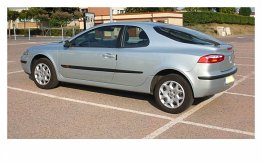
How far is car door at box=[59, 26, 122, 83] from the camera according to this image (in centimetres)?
512

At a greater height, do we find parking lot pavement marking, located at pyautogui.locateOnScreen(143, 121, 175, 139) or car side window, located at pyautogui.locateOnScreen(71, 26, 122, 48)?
car side window, located at pyautogui.locateOnScreen(71, 26, 122, 48)

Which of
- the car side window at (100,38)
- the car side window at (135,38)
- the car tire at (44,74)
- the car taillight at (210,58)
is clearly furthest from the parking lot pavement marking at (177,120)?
the car tire at (44,74)

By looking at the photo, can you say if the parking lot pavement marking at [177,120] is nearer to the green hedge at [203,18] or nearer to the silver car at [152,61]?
the silver car at [152,61]

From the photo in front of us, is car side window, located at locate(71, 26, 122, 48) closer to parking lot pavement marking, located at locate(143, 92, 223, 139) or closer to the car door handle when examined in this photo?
the car door handle

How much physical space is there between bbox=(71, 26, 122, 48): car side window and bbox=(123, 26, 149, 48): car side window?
0.62 ft

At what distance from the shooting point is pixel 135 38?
16.5 ft

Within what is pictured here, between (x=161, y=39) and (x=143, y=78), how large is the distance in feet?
2.35

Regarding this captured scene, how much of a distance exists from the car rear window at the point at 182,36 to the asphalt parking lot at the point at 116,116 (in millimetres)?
1120

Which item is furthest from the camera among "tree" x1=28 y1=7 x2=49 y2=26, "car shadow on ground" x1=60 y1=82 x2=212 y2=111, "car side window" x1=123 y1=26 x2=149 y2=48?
"tree" x1=28 y1=7 x2=49 y2=26

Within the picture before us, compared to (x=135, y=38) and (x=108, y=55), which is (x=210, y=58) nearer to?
Result: (x=135, y=38)

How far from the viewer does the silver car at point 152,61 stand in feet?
14.5

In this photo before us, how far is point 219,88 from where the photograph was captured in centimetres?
456

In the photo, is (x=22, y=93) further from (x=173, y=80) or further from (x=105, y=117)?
(x=173, y=80)

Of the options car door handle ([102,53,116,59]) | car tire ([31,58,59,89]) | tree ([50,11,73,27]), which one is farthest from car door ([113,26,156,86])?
tree ([50,11,73,27])
